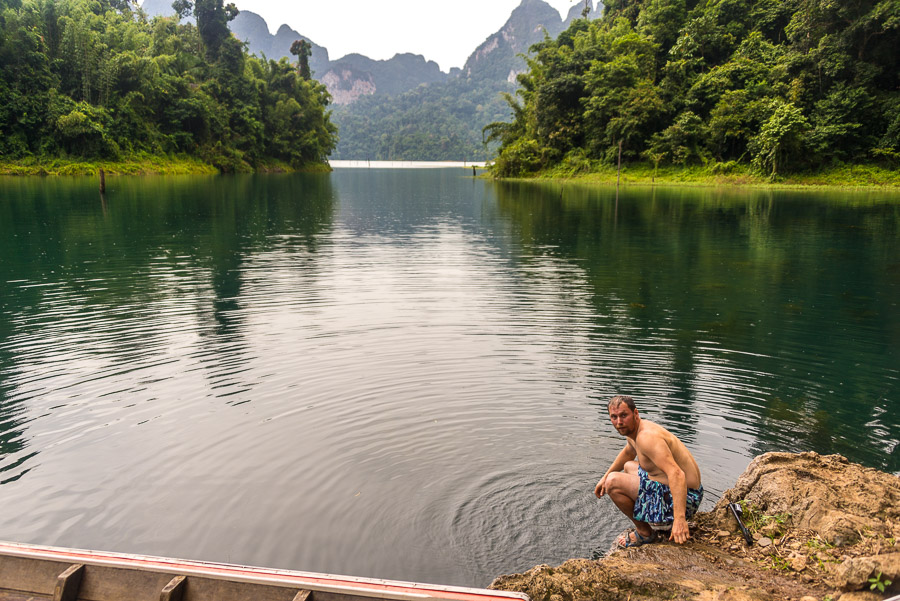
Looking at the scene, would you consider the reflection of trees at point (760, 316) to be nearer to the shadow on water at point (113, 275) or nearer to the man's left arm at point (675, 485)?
the man's left arm at point (675, 485)

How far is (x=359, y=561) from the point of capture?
4957mm

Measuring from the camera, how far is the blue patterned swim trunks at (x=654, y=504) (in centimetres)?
479

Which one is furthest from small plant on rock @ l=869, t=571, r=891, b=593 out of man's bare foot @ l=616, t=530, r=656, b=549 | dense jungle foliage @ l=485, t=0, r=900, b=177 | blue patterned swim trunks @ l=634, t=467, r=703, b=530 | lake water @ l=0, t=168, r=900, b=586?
dense jungle foliage @ l=485, t=0, r=900, b=177

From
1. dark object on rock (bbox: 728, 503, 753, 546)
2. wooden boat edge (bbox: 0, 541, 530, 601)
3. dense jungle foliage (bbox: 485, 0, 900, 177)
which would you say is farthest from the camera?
dense jungle foliage (bbox: 485, 0, 900, 177)

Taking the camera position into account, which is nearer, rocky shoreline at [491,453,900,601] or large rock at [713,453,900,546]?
rocky shoreline at [491,453,900,601]

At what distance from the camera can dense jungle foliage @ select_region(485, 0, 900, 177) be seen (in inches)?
1747

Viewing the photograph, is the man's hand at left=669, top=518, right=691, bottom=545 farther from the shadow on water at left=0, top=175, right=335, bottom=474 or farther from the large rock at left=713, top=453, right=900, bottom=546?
the shadow on water at left=0, top=175, right=335, bottom=474

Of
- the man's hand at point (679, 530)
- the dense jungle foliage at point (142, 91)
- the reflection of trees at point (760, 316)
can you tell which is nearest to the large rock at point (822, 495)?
the man's hand at point (679, 530)

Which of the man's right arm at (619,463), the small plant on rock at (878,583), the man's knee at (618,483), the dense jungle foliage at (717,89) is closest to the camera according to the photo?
the small plant on rock at (878,583)

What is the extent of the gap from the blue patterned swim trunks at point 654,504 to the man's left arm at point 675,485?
0.11 m

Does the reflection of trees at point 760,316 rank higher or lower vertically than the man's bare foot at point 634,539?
higher

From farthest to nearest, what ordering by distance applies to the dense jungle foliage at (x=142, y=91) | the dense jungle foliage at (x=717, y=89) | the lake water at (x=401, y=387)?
the dense jungle foliage at (x=142, y=91)
the dense jungle foliage at (x=717, y=89)
the lake water at (x=401, y=387)

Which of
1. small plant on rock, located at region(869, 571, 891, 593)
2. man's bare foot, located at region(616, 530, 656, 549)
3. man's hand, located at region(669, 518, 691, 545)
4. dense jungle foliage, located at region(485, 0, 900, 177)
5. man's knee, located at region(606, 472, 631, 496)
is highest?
dense jungle foliage, located at region(485, 0, 900, 177)

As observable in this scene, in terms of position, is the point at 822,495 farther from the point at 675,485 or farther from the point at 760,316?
the point at 760,316
